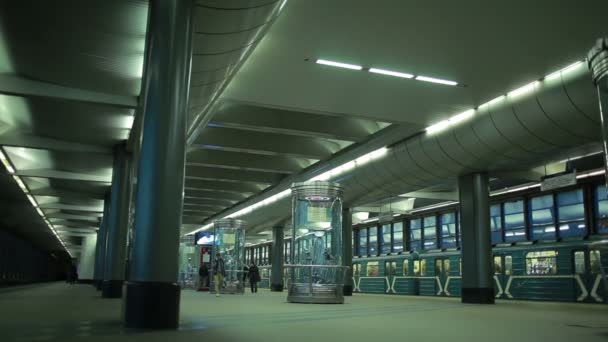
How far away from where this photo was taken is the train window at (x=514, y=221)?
2383 cm

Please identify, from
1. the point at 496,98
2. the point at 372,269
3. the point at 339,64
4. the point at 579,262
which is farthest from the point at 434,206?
the point at 339,64

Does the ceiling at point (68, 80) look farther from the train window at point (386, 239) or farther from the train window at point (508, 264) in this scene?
the train window at point (386, 239)

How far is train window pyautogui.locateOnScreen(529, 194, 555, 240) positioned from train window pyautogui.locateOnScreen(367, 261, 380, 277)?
35.0 feet

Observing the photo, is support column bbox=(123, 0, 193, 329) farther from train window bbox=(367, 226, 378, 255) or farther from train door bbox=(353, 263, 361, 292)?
train window bbox=(367, 226, 378, 255)

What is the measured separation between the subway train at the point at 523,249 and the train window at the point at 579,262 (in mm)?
33

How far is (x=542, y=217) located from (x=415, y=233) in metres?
9.58

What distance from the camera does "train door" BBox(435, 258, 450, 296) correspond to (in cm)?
2616

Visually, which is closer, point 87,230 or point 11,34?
point 11,34

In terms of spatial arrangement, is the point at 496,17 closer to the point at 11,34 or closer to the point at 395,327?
the point at 395,327

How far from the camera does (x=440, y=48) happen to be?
11.4 metres

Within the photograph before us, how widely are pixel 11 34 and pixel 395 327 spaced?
954 cm

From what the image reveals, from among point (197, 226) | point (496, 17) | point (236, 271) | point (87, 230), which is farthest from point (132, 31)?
point (87, 230)

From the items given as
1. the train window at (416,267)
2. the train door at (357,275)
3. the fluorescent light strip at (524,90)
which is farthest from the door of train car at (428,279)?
the fluorescent light strip at (524,90)

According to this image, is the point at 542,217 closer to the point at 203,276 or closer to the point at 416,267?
the point at 416,267
